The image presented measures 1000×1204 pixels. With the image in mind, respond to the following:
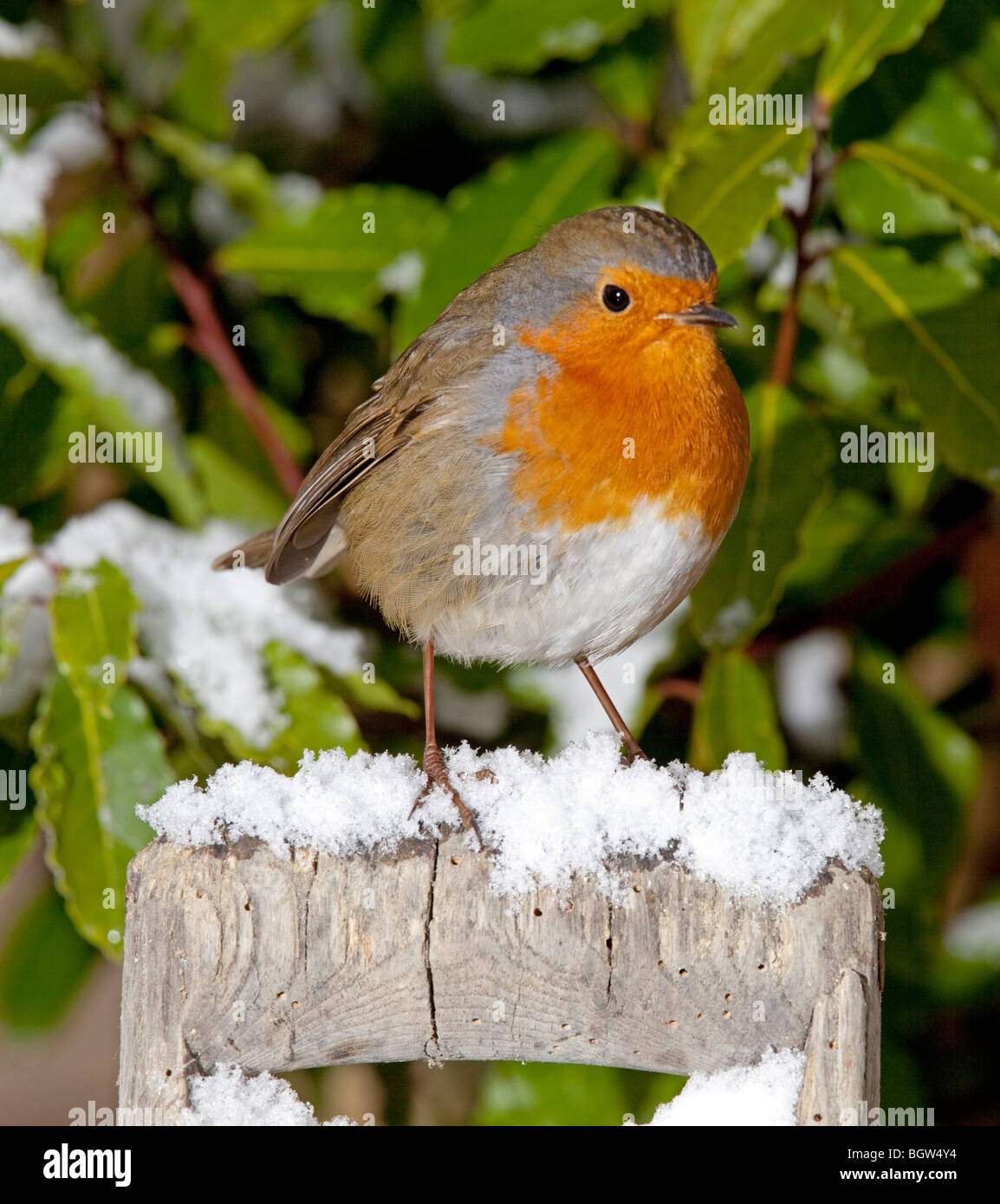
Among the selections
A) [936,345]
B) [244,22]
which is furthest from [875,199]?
[244,22]

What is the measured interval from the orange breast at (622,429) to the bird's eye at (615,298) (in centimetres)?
3

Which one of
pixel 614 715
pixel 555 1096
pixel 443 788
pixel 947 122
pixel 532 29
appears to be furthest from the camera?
pixel 555 1096

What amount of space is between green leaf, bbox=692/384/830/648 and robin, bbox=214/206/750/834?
248 mm

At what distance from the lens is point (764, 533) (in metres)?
2.83

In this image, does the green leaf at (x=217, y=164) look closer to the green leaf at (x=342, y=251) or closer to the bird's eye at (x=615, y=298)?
the green leaf at (x=342, y=251)

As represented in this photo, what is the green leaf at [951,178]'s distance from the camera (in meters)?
2.65

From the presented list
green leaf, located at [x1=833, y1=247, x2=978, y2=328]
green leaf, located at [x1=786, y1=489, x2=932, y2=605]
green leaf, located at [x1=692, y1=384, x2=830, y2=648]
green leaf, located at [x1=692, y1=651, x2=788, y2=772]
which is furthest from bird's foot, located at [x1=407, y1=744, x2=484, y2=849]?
green leaf, located at [x1=786, y1=489, x2=932, y2=605]

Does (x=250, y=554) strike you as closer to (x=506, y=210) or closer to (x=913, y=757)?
(x=506, y=210)

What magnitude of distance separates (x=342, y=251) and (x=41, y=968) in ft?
7.23

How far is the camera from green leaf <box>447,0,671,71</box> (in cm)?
302

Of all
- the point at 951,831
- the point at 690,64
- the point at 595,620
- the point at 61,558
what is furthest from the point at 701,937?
the point at 690,64

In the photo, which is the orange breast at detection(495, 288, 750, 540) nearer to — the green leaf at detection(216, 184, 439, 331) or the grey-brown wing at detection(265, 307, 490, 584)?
the grey-brown wing at detection(265, 307, 490, 584)

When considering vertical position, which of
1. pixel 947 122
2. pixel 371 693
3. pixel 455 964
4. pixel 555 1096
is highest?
pixel 947 122

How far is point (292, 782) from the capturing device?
193 cm
